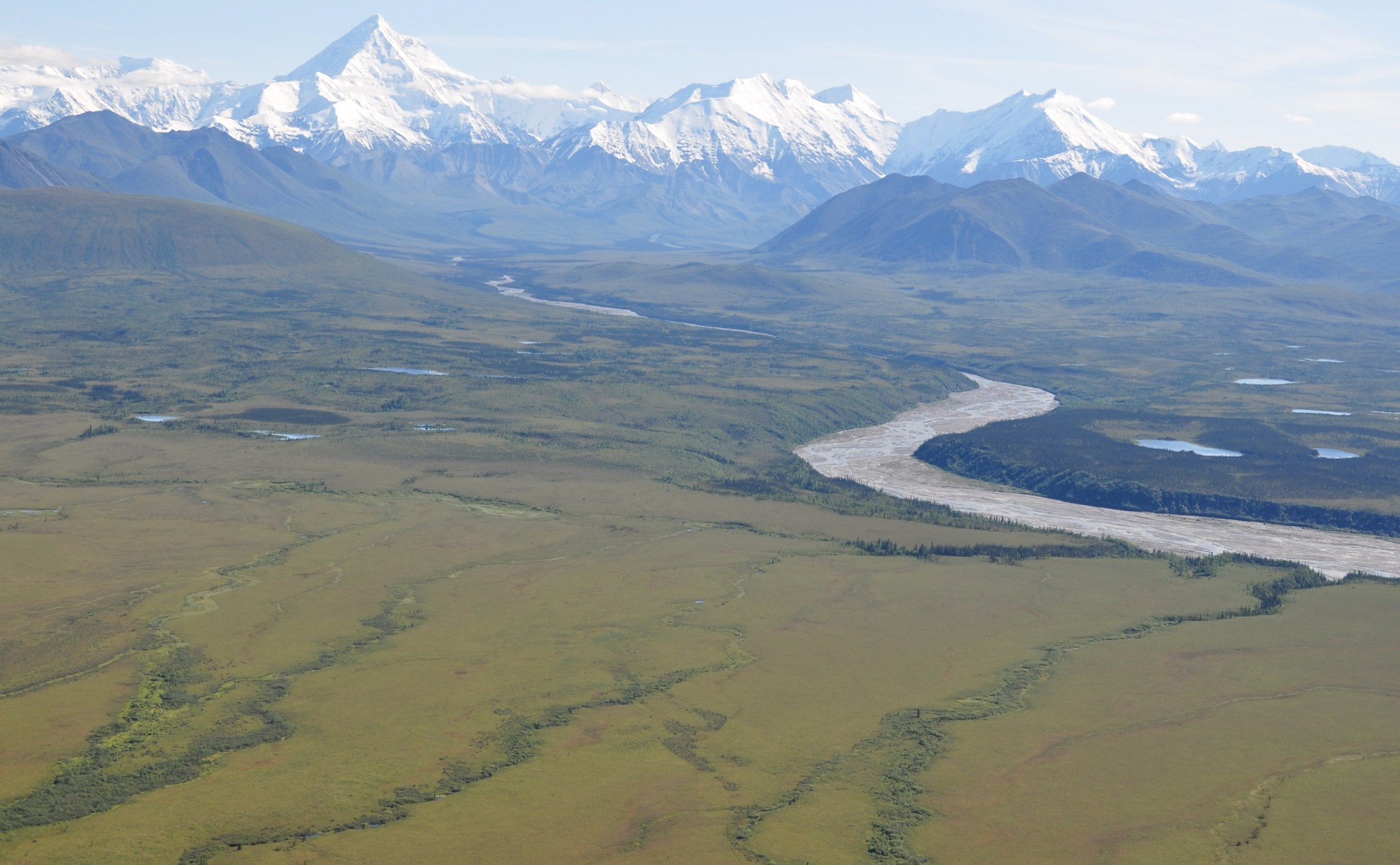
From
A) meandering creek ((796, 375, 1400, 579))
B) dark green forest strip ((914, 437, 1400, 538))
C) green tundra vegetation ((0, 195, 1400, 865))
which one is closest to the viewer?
green tundra vegetation ((0, 195, 1400, 865))

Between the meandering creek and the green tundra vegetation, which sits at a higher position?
the green tundra vegetation

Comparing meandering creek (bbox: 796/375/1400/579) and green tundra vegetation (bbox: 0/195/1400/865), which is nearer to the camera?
green tundra vegetation (bbox: 0/195/1400/865)

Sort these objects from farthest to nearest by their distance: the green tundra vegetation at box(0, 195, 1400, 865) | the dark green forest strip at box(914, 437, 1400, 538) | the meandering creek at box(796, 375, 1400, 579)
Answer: the dark green forest strip at box(914, 437, 1400, 538)
the meandering creek at box(796, 375, 1400, 579)
the green tundra vegetation at box(0, 195, 1400, 865)

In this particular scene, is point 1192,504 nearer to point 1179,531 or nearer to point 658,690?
point 1179,531

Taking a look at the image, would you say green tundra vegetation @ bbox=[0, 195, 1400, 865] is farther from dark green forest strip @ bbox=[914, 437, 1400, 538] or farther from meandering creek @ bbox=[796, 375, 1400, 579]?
dark green forest strip @ bbox=[914, 437, 1400, 538]

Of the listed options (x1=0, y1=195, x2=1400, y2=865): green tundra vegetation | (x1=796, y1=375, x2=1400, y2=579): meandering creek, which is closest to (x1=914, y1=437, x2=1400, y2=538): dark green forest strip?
(x1=796, y1=375, x2=1400, y2=579): meandering creek

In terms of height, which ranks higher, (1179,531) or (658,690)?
(658,690)

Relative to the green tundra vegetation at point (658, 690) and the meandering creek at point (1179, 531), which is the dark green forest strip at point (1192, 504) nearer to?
the meandering creek at point (1179, 531)

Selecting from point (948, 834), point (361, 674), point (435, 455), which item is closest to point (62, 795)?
point (361, 674)

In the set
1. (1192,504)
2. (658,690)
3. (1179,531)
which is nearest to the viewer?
(658,690)

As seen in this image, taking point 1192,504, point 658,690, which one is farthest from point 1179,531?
point 658,690

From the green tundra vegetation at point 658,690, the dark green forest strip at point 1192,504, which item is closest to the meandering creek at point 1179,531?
the dark green forest strip at point 1192,504
